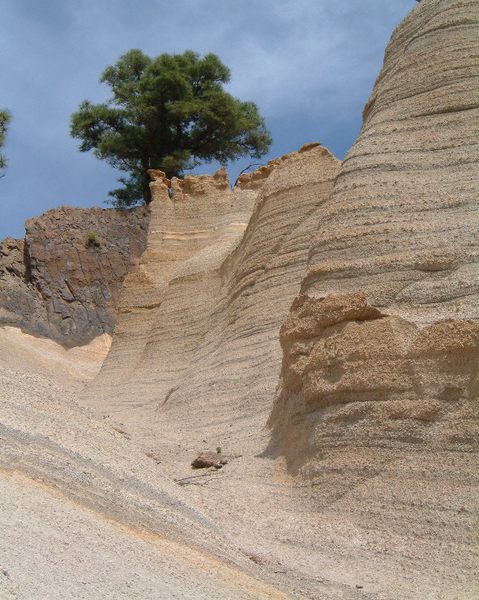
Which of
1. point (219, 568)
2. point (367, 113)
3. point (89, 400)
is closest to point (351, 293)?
point (219, 568)

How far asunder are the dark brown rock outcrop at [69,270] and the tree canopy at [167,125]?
4317 mm

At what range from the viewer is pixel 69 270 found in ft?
106

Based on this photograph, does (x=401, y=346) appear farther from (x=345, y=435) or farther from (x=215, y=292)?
(x=215, y=292)

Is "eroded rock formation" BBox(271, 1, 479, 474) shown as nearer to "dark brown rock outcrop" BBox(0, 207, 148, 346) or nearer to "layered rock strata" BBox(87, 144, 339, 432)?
"layered rock strata" BBox(87, 144, 339, 432)

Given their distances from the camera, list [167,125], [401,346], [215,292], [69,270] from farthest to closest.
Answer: [167,125]
[69,270]
[215,292]
[401,346]

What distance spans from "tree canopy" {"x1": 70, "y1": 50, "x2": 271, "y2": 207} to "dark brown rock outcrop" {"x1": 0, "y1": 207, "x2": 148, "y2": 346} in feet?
14.2

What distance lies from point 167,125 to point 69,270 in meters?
8.86

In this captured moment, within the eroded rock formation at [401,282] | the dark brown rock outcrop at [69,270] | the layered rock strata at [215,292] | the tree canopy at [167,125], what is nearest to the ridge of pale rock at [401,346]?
the eroded rock formation at [401,282]

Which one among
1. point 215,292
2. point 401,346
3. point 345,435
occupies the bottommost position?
point 345,435

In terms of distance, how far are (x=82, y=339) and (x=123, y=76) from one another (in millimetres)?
14674

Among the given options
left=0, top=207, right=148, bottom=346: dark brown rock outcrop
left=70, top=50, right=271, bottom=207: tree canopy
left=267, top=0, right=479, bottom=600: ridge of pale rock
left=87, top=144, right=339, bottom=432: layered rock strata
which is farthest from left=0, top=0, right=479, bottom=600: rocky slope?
left=70, top=50, right=271, bottom=207: tree canopy

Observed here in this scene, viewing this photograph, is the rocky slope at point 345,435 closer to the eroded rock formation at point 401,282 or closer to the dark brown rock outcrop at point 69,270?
the eroded rock formation at point 401,282

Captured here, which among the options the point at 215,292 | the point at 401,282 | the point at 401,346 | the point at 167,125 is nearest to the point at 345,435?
the point at 401,346

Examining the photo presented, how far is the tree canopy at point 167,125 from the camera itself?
37.7 meters
